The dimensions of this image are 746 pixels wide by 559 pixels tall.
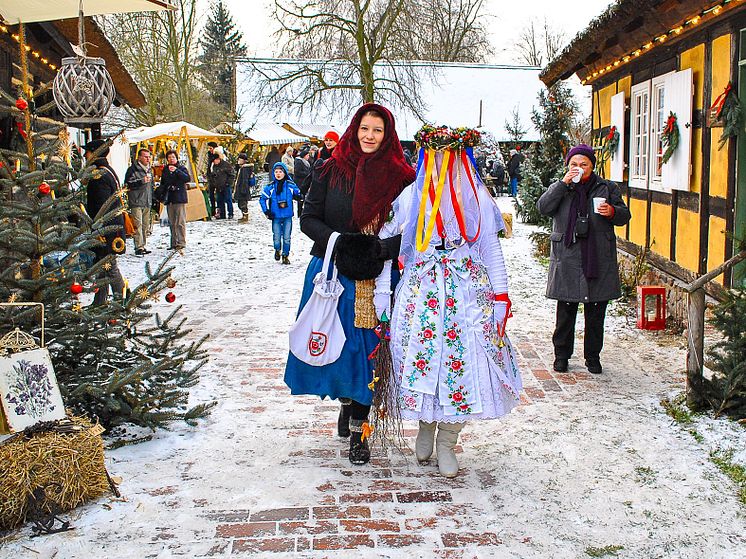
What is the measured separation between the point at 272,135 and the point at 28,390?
1120 inches

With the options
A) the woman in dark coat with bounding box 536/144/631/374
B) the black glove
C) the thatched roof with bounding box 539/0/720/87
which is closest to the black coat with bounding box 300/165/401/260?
the black glove

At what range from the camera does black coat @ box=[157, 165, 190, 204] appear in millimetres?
15031

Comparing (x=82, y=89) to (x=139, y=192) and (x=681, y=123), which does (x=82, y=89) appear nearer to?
(x=681, y=123)

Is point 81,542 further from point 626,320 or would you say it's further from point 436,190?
point 626,320

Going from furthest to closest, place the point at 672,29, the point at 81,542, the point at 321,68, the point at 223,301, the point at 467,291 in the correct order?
1. the point at 321,68
2. the point at 223,301
3. the point at 672,29
4. the point at 467,291
5. the point at 81,542

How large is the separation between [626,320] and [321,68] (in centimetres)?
1774

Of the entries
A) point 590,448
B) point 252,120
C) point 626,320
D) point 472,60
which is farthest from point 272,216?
point 472,60

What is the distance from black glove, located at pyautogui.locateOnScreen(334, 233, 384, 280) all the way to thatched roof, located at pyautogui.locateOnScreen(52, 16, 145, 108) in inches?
170

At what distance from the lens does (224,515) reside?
3850mm

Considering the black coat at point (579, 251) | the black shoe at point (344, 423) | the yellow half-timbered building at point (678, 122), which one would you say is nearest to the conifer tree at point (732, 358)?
the yellow half-timbered building at point (678, 122)

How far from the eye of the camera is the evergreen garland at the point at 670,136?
8266 mm

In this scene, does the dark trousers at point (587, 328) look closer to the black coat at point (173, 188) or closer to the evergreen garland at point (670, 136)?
the evergreen garland at point (670, 136)

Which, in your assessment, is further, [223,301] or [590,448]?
[223,301]

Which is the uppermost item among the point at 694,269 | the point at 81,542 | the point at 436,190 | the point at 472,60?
the point at 472,60
